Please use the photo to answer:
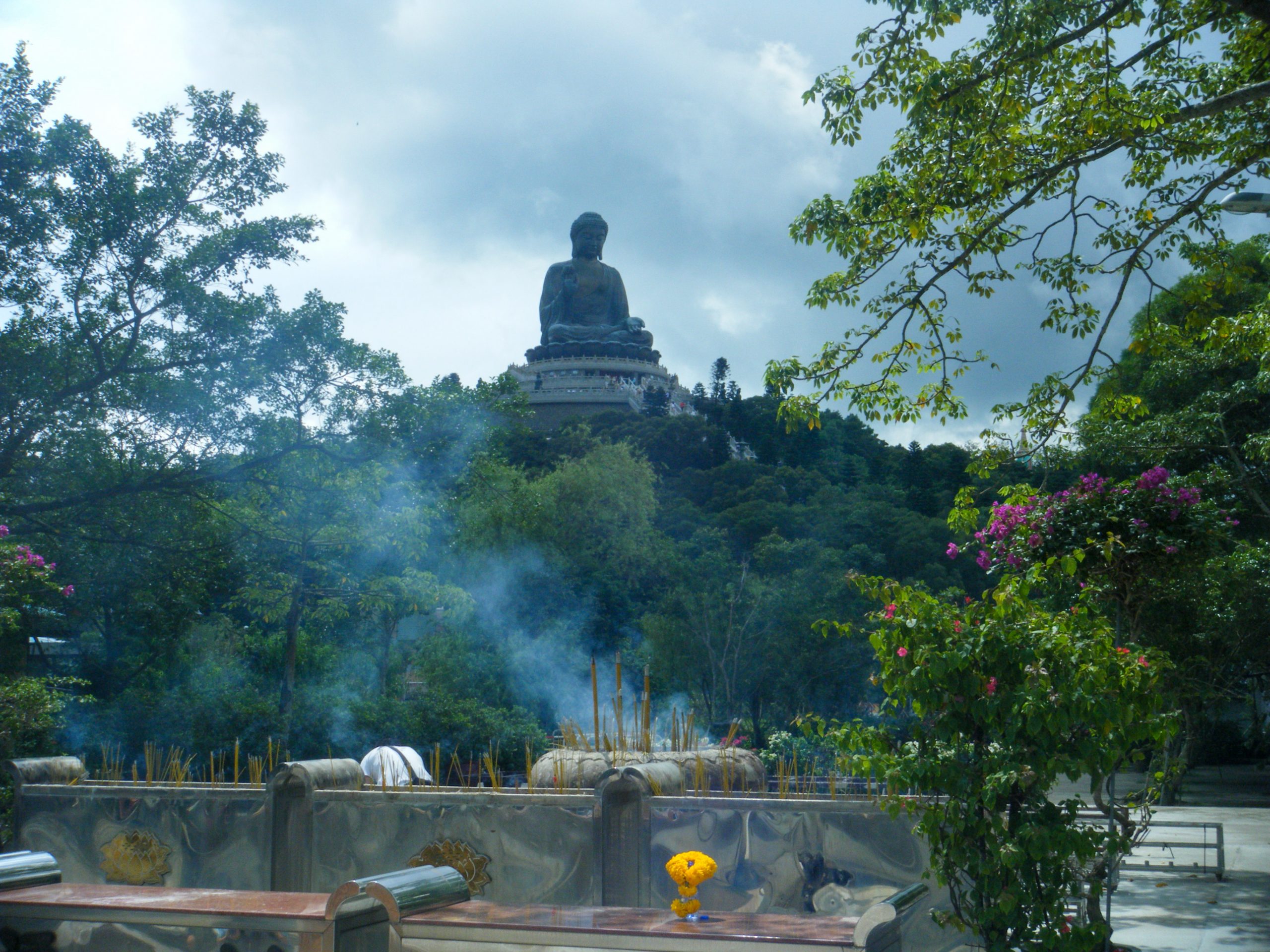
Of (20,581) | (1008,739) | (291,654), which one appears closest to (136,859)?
(20,581)

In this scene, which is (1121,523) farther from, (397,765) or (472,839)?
(397,765)

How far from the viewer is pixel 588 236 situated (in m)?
36.5

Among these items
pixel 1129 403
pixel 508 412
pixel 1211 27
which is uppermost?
pixel 508 412

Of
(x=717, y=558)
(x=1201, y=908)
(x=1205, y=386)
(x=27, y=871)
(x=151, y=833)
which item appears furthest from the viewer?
(x=717, y=558)

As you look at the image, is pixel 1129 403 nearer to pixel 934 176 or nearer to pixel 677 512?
pixel 934 176

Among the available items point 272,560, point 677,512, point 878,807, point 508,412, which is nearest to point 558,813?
point 878,807

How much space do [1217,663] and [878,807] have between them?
1180 centimetres

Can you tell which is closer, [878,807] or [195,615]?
Answer: [878,807]

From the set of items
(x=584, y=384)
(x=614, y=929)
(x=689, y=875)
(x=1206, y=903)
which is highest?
(x=584, y=384)

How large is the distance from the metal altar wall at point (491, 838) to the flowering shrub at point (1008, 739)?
1.11 metres

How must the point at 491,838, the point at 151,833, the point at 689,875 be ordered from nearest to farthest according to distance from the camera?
the point at 689,875, the point at 491,838, the point at 151,833

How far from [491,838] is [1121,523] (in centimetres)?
469

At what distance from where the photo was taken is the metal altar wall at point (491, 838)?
5160mm

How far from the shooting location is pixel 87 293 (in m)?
9.08
